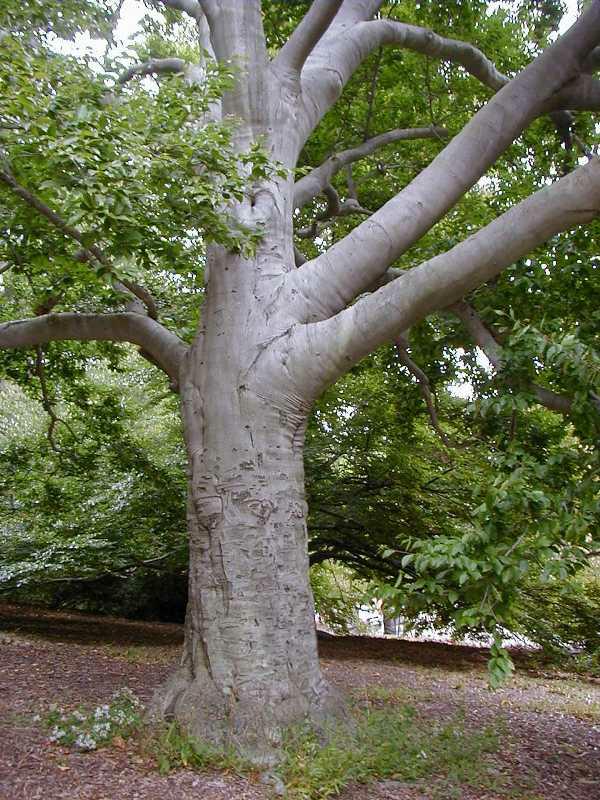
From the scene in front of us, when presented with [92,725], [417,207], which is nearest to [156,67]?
[417,207]

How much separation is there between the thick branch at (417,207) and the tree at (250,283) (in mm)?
13

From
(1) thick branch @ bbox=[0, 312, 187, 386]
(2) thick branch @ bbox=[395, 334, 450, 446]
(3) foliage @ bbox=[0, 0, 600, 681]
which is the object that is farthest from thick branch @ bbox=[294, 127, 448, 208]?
(1) thick branch @ bbox=[0, 312, 187, 386]

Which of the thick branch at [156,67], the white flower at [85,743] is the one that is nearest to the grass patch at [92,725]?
the white flower at [85,743]

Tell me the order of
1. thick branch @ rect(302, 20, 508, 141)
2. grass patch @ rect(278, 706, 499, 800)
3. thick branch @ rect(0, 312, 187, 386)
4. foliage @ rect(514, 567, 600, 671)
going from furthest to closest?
foliage @ rect(514, 567, 600, 671) < thick branch @ rect(302, 20, 508, 141) < thick branch @ rect(0, 312, 187, 386) < grass patch @ rect(278, 706, 499, 800)

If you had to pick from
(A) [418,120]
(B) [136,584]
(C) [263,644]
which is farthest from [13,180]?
(B) [136,584]

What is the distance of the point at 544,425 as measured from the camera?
347 inches

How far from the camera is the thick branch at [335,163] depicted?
7453mm

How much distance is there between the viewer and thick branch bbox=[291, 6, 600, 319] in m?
5.39

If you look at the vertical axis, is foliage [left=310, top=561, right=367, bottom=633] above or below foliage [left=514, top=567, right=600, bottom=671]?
above

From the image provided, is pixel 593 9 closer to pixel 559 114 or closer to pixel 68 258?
pixel 559 114

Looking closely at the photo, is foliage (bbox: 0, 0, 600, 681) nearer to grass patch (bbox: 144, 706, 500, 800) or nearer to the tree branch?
grass patch (bbox: 144, 706, 500, 800)

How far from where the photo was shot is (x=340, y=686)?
673 centimetres

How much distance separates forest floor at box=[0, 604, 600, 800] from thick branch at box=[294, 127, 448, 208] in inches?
186

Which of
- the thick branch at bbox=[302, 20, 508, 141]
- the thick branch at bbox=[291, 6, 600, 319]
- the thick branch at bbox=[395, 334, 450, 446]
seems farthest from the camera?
the thick branch at bbox=[395, 334, 450, 446]
